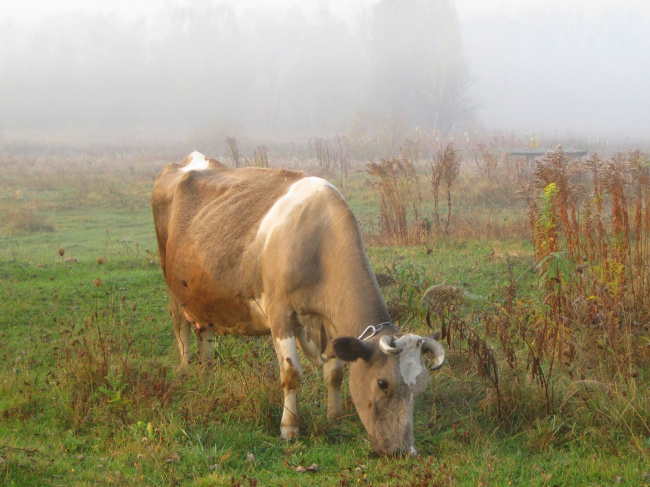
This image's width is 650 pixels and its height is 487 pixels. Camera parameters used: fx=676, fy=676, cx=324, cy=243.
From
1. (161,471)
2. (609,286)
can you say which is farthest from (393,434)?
(609,286)

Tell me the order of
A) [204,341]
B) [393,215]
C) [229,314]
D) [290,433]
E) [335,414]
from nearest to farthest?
[290,433] < [335,414] < [229,314] < [204,341] < [393,215]

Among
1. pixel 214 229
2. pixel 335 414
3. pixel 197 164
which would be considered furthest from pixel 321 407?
pixel 197 164

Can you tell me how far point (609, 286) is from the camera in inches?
244

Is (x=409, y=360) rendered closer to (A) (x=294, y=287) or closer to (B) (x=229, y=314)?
(A) (x=294, y=287)

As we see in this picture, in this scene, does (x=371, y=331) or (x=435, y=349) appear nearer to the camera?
(x=435, y=349)

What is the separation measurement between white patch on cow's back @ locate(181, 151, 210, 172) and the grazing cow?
0.37 meters

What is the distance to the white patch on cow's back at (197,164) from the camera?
7.57m

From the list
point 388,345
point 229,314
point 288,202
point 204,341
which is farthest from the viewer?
point 204,341

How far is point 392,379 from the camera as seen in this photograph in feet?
14.6

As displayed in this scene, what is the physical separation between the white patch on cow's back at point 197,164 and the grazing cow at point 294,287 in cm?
37

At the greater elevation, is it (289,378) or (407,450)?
(289,378)

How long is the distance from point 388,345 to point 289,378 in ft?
3.86

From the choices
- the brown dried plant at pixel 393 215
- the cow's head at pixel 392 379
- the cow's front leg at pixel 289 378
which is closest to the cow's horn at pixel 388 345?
the cow's head at pixel 392 379

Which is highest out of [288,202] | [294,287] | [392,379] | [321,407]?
[288,202]
